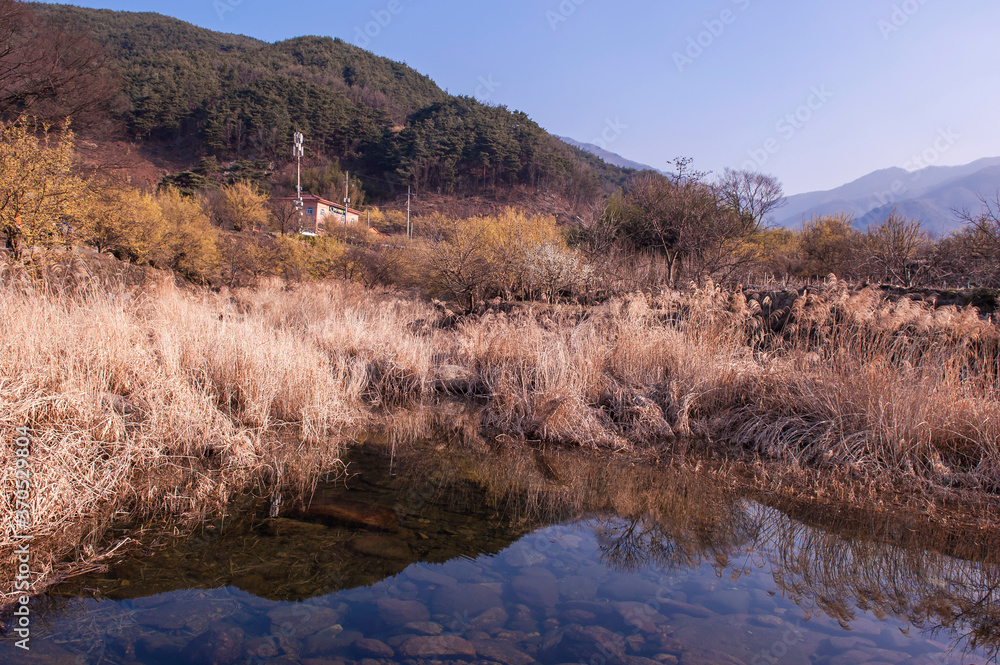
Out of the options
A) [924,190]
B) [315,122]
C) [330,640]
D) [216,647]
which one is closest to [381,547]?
[330,640]

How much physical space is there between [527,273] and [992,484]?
38.4 ft

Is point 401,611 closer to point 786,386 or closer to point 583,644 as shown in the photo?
point 583,644

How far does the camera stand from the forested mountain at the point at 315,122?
63.2 metres

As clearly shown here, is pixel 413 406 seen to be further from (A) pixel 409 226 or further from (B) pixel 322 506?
(A) pixel 409 226

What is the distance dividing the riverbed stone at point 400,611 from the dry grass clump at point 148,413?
5.52 ft

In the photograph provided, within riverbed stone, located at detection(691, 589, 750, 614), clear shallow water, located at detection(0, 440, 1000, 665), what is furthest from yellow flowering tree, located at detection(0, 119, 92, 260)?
riverbed stone, located at detection(691, 589, 750, 614)

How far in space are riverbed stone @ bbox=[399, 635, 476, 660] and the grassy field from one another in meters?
1.94

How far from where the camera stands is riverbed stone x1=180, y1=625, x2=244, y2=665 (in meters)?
2.33

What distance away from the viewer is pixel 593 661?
243 cm

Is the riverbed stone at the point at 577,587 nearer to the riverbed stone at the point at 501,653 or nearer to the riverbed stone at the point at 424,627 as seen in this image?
the riverbed stone at the point at 501,653

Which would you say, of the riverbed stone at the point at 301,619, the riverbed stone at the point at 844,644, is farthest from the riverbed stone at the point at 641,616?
the riverbed stone at the point at 301,619

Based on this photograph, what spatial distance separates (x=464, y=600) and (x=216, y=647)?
121cm

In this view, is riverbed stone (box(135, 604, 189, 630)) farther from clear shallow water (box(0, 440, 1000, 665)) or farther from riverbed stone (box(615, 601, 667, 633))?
riverbed stone (box(615, 601, 667, 633))

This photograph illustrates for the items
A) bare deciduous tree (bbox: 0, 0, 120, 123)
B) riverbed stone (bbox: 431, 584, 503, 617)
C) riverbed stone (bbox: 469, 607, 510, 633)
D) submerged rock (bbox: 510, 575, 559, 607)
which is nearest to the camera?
riverbed stone (bbox: 469, 607, 510, 633)
